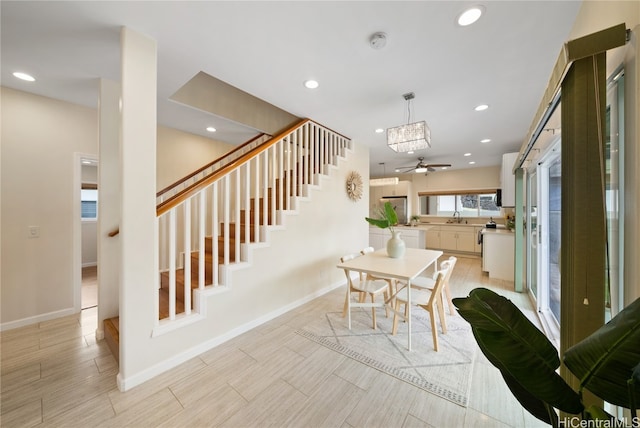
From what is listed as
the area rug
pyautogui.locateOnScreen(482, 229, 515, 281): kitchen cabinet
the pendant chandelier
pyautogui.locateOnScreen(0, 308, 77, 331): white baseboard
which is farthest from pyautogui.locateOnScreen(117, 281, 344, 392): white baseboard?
pyautogui.locateOnScreen(482, 229, 515, 281): kitchen cabinet

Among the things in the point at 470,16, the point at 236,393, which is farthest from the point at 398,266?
the point at 470,16

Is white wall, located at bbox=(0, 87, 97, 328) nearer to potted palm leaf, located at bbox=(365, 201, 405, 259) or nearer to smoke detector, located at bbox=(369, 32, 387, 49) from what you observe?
smoke detector, located at bbox=(369, 32, 387, 49)

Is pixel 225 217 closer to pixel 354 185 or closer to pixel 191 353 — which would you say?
pixel 191 353

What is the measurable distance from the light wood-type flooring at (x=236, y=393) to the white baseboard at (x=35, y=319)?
11.5 inches

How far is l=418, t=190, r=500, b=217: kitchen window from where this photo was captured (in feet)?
22.6

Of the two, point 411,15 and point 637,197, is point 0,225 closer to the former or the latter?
point 411,15

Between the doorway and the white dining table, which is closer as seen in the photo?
the white dining table

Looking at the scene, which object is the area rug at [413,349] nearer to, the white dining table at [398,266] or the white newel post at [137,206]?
the white dining table at [398,266]

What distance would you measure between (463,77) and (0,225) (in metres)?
5.05

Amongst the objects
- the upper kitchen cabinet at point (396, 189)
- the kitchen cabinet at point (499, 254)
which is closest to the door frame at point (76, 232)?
the kitchen cabinet at point (499, 254)

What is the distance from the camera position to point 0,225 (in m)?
2.49

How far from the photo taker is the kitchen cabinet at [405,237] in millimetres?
6055

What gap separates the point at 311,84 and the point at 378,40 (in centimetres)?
87

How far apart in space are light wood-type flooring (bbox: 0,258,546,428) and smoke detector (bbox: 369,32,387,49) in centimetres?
260
